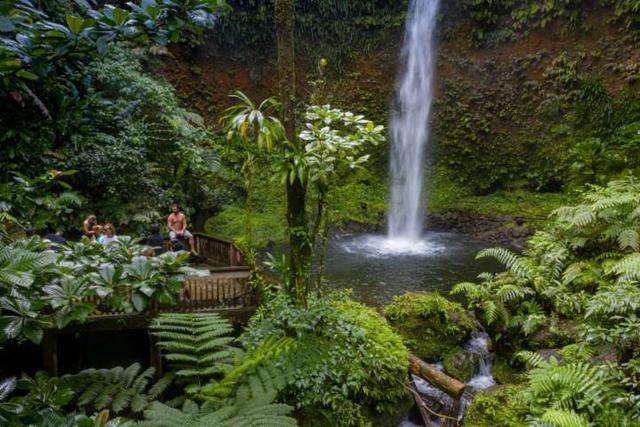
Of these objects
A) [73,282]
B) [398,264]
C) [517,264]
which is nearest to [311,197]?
[73,282]

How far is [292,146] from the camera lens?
164 inches

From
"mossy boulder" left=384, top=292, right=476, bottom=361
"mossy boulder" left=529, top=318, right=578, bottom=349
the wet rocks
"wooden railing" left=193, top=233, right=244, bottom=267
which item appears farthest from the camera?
the wet rocks

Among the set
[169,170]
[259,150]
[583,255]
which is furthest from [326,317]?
[169,170]

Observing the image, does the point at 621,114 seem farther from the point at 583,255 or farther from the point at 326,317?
the point at 326,317

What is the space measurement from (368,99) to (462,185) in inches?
211

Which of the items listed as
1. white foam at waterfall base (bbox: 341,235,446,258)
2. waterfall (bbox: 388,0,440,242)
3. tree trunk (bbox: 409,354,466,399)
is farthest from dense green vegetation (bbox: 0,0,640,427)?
white foam at waterfall base (bbox: 341,235,446,258)

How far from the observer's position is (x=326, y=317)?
15.6 ft

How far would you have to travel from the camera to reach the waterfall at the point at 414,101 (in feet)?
57.3

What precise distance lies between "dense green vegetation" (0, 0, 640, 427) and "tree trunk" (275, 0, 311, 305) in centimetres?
2

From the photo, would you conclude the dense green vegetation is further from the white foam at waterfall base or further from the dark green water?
the dark green water

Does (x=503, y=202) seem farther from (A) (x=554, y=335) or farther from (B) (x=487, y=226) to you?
(A) (x=554, y=335)

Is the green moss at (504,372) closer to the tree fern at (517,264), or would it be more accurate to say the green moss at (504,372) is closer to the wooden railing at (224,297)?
the tree fern at (517,264)

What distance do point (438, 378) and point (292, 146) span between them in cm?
334

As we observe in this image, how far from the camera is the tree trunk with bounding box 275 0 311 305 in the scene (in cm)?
426
